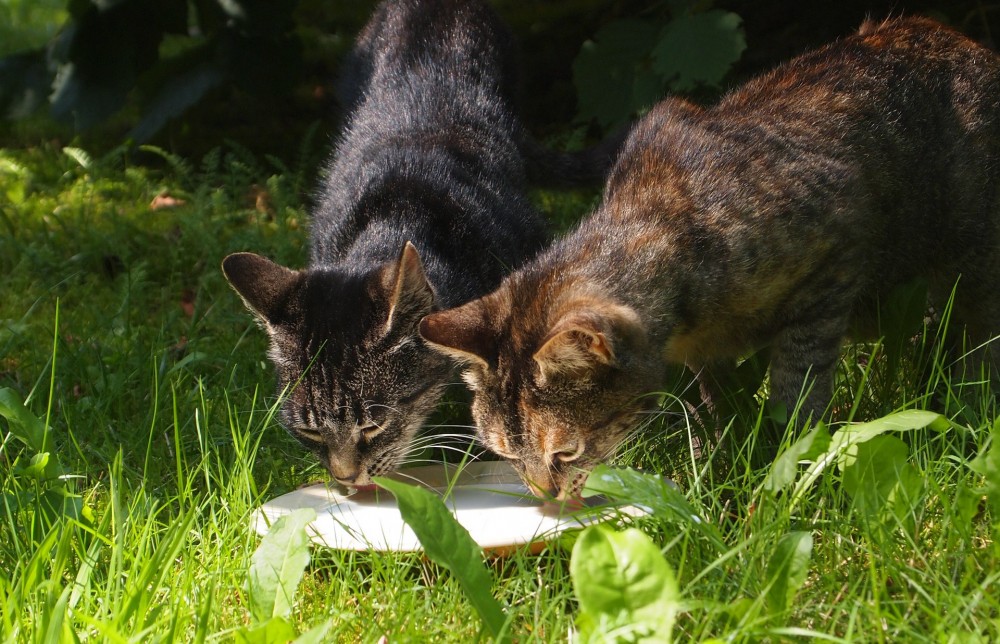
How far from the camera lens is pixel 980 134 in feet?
11.8

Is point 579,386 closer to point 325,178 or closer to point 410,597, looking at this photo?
point 410,597

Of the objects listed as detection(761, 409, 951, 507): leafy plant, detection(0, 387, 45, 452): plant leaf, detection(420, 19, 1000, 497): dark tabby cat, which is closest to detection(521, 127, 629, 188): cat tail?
detection(420, 19, 1000, 497): dark tabby cat

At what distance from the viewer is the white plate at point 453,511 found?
8.59 ft

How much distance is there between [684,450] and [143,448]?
1660mm

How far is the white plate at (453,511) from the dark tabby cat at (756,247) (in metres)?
0.11

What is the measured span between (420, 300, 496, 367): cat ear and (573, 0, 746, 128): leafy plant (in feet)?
6.05

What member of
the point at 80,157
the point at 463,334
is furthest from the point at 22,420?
the point at 80,157

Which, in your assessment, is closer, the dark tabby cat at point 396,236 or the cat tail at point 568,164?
the dark tabby cat at point 396,236

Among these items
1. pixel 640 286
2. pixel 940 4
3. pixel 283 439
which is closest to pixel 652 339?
pixel 640 286

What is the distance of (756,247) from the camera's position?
317 centimetres

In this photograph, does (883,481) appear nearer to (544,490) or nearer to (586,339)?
(586,339)

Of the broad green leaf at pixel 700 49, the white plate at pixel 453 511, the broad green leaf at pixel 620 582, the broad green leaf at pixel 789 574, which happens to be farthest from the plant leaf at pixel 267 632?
the broad green leaf at pixel 700 49

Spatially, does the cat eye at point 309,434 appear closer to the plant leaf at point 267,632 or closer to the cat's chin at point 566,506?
the cat's chin at point 566,506

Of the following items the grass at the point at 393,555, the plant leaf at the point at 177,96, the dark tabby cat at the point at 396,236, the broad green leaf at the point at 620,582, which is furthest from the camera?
the plant leaf at the point at 177,96
